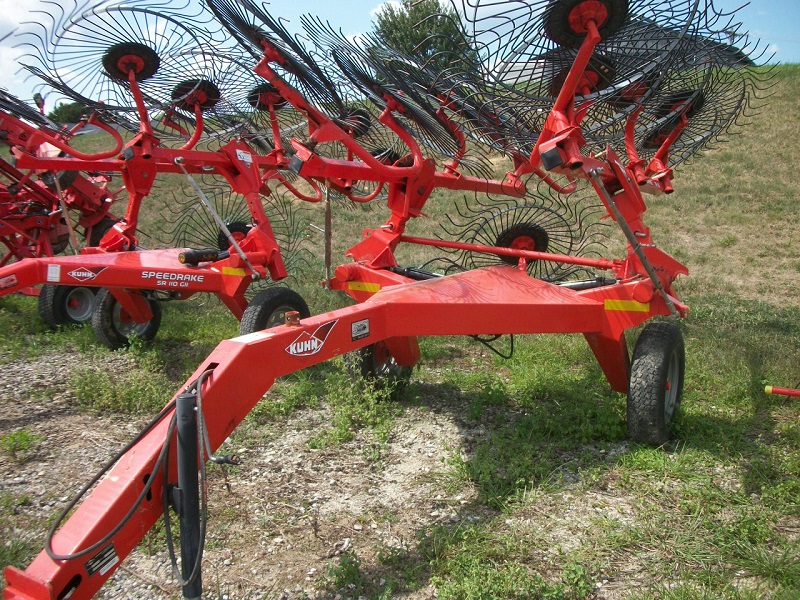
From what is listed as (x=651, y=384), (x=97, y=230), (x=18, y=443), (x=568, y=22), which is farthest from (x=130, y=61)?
(x=651, y=384)

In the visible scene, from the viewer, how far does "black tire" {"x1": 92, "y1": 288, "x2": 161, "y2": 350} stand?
629 cm

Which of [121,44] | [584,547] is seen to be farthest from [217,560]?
[121,44]

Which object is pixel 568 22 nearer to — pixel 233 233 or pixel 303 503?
pixel 303 503

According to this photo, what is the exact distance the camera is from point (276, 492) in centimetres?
368

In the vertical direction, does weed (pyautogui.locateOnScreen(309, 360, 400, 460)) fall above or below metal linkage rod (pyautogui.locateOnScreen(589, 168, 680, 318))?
below

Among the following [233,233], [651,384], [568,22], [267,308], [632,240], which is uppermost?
[568,22]

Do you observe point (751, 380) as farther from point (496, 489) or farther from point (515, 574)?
point (515, 574)

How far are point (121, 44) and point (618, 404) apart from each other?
16.0ft

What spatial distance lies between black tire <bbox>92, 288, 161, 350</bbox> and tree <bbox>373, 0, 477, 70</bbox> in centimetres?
330

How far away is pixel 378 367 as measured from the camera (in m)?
5.17

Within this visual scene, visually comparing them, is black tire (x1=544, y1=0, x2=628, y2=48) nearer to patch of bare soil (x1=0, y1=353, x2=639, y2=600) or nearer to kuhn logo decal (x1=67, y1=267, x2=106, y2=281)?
patch of bare soil (x1=0, y1=353, x2=639, y2=600)

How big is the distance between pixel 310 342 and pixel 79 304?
5.35 metres

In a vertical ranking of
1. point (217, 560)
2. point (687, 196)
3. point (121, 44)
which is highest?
point (121, 44)

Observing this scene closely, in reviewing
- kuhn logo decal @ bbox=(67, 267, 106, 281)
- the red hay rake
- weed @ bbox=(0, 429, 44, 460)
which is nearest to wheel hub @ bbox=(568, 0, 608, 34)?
the red hay rake
